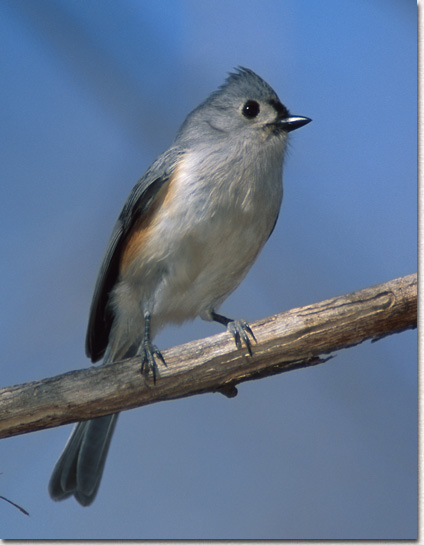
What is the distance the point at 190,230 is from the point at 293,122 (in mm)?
610

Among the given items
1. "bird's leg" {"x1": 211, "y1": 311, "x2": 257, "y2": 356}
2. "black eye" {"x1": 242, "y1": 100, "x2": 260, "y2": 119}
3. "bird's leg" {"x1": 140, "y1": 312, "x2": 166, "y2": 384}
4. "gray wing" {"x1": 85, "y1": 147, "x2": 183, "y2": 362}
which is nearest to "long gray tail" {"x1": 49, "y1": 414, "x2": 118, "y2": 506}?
"gray wing" {"x1": 85, "y1": 147, "x2": 183, "y2": 362}

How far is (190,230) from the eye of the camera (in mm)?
2145

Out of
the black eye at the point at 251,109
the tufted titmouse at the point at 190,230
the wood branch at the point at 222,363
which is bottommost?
the wood branch at the point at 222,363

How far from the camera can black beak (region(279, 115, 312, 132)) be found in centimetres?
230

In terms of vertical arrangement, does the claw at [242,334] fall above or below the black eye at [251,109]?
below

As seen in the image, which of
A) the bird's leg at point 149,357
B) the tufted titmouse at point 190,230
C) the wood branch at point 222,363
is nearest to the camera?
the wood branch at point 222,363

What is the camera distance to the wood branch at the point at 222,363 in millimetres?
1636

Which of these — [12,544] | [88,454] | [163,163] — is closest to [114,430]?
[88,454]

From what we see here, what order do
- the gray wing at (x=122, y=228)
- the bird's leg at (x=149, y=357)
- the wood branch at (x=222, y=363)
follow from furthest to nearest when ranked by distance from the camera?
the gray wing at (x=122, y=228) < the bird's leg at (x=149, y=357) < the wood branch at (x=222, y=363)

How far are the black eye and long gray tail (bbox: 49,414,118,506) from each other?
52.2 inches

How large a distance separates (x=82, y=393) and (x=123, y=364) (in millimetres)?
160

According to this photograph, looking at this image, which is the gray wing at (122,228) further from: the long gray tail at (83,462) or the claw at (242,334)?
the claw at (242,334)

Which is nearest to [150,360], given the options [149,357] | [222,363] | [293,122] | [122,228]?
[149,357]

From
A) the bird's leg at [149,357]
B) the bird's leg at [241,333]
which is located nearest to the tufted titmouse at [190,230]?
the bird's leg at [149,357]
